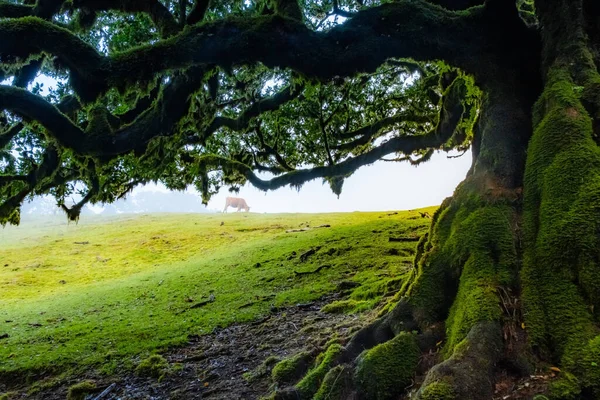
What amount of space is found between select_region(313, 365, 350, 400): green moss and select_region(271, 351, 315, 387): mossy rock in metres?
1.19

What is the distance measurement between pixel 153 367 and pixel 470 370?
7.09 m

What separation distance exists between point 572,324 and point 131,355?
940cm

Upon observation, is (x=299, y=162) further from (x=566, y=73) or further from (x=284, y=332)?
(x=566, y=73)

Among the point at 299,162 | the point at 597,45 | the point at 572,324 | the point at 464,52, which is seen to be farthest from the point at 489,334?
the point at 299,162

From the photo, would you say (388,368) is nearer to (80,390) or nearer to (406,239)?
(80,390)

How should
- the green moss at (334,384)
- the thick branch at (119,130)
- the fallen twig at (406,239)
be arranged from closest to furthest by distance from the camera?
1. the green moss at (334,384)
2. the thick branch at (119,130)
3. the fallen twig at (406,239)

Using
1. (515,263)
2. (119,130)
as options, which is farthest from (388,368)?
(119,130)

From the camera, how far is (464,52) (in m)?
7.23

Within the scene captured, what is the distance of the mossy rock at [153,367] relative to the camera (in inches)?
347

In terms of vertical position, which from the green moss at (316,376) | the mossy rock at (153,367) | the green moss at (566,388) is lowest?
the mossy rock at (153,367)

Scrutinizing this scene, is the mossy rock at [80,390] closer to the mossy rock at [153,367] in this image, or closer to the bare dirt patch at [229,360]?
the bare dirt patch at [229,360]

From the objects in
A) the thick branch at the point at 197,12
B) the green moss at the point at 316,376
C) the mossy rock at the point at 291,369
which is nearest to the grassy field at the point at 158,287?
the mossy rock at the point at 291,369

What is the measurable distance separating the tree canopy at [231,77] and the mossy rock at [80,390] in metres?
4.53

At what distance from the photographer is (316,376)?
20.0 ft
